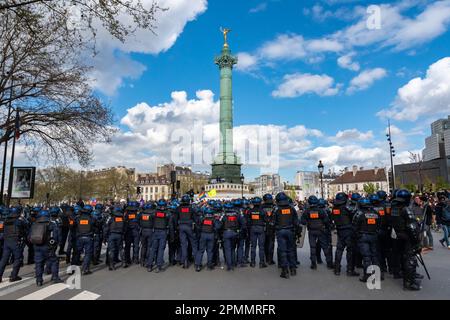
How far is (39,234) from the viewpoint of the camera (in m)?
7.75

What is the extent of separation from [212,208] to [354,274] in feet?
13.9

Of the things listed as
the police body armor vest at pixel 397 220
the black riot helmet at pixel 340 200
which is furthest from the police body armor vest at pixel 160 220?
the police body armor vest at pixel 397 220

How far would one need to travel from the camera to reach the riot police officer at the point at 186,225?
939cm

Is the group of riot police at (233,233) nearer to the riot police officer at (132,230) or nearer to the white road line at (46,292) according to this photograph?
the riot police officer at (132,230)

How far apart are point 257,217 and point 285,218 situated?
114 centimetres

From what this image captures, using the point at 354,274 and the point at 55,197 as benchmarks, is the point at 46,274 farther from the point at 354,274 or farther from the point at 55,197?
the point at 55,197

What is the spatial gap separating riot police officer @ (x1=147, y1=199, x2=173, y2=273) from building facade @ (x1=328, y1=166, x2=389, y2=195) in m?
92.6

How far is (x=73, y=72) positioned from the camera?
15781 millimetres

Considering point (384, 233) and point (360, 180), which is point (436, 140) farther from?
point (384, 233)

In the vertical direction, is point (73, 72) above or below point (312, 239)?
above

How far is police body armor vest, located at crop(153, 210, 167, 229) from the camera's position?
9.44m

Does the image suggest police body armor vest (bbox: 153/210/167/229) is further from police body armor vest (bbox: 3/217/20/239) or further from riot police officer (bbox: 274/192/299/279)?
police body armor vest (bbox: 3/217/20/239)
